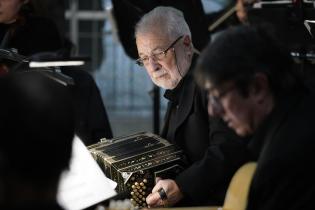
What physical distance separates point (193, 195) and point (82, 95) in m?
1.17

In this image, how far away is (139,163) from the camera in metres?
3.28

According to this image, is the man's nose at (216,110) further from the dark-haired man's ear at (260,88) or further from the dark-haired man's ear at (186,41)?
the dark-haired man's ear at (186,41)

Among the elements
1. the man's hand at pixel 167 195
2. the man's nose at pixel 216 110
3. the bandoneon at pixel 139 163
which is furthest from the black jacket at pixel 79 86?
the man's nose at pixel 216 110

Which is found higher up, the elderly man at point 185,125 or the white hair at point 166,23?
the white hair at point 166,23

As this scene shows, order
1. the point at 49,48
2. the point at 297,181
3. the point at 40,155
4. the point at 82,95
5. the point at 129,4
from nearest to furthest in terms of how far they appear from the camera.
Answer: the point at 40,155
the point at 297,181
the point at 82,95
the point at 49,48
the point at 129,4

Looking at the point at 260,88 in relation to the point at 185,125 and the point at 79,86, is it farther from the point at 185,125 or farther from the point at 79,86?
the point at 79,86

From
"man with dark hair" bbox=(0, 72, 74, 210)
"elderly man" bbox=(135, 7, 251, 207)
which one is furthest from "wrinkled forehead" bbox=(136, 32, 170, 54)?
"man with dark hair" bbox=(0, 72, 74, 210)

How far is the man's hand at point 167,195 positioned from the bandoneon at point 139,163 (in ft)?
0.17

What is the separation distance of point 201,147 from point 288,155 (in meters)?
1.09

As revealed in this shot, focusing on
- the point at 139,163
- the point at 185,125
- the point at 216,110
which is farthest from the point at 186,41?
the point at 216,110

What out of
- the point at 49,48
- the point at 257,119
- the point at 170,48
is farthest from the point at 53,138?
the point at 49,48

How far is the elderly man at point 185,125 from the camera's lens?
3.15 m

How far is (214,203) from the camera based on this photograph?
3211 millimetres

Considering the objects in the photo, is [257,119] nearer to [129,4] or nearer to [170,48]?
[170,48]
